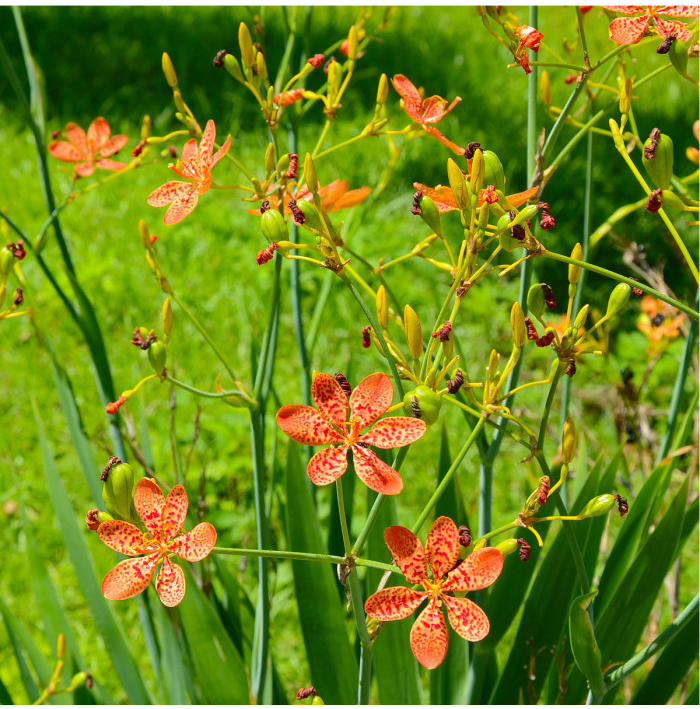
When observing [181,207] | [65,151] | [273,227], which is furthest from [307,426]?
[65,151]

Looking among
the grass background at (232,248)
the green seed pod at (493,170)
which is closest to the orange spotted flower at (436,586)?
the green seed pod at (493,170)

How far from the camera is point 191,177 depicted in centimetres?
65

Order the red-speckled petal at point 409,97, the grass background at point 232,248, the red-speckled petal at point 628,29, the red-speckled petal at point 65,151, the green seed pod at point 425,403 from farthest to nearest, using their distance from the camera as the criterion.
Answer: the grass background at point 232,248 → the red-speckled petal at point 65,151 → the red-speckled petal at point 409,97 → the red-speckled petal at point 628,29 → the green seed pod at point 425,403

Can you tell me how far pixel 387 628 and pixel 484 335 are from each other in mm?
1398

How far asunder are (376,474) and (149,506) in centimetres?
16

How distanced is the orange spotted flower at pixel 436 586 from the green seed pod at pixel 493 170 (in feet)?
0.70

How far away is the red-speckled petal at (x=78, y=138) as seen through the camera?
0.95m

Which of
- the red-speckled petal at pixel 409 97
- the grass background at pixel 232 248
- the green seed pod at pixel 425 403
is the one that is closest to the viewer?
the green seed pod at pixel 425 403

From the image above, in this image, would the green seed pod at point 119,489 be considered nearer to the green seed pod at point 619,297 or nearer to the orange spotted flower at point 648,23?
the green seed pod at point 619,297

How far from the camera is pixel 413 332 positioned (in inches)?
18.7

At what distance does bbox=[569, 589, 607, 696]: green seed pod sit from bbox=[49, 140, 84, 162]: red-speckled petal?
0.72 metres

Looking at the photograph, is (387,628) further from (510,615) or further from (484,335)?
(484,335)

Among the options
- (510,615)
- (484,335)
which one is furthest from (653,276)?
(484,335)

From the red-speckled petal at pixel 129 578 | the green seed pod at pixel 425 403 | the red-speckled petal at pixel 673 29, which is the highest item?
the red-speckled petal at pixel 673 29
